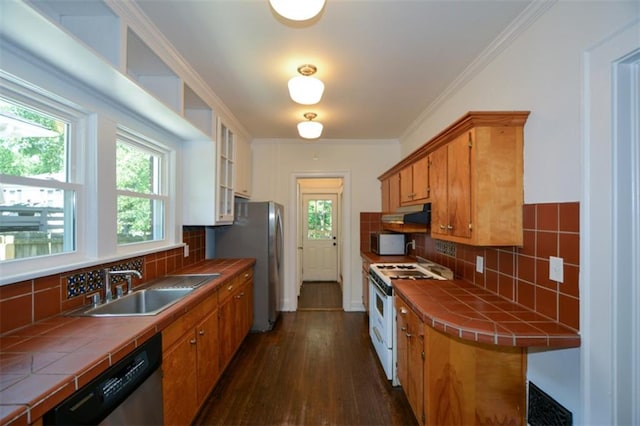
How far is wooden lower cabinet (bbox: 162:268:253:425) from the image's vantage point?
1577mm

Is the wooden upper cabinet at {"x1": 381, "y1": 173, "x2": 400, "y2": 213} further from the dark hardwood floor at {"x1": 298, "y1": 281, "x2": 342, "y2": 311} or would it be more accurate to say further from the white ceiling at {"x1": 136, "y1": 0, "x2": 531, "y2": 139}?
Answer: the dark hardwood floor at {"x1": 298, "y1": 281, "x2": 342, "y2": 311}

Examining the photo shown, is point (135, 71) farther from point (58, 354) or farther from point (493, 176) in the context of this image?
point (493, 176)

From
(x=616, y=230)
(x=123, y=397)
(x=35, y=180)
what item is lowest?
(x=123, y=397)

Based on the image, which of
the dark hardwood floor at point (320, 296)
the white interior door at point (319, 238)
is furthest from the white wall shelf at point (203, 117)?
the white interior door at point (319, 238)

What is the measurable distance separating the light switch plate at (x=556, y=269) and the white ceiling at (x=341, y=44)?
4.52 feet

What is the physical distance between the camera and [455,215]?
1.96 m

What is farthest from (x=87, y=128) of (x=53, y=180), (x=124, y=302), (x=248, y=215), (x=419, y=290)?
(x=419, y=290)

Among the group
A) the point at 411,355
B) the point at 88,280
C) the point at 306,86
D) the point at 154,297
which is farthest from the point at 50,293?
the point at 411,355

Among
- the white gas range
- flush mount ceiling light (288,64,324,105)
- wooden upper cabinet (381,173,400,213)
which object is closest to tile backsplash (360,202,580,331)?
the white gas range

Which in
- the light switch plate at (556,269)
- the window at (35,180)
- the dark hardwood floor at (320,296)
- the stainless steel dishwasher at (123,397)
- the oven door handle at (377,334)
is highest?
the window at (35,180)

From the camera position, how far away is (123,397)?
119 centimetres

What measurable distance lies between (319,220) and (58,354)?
17.7ft

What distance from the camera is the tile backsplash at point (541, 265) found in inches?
52.7

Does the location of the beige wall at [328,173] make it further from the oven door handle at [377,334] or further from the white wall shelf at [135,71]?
the oven door handle at [377,334]
